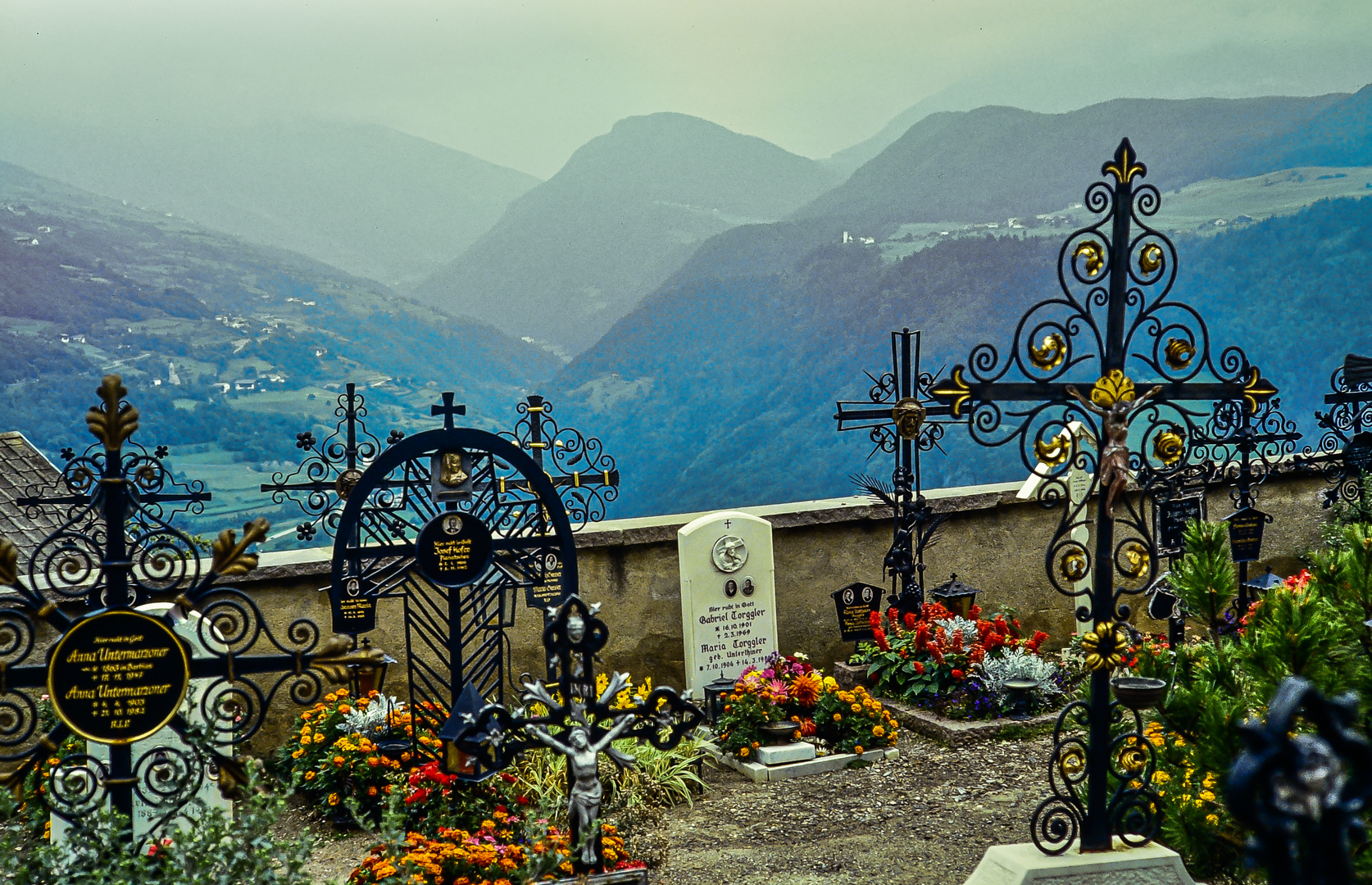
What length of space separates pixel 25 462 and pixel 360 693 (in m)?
6.85

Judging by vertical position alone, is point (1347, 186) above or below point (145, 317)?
above

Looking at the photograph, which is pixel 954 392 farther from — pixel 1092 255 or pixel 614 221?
pixel 614 221

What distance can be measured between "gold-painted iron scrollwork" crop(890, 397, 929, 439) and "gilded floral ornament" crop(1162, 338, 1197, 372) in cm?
480

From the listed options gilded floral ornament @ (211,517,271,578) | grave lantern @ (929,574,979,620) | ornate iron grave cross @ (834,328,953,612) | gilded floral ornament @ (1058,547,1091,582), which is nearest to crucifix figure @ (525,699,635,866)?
gilded floral ornament @ (211,517,271,578)

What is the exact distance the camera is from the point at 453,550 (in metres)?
6.46

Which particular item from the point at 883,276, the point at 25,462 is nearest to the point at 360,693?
the point at 25,462

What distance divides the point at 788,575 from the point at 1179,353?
5.50 meters

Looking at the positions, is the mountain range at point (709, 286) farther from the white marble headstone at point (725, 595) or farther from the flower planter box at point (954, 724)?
the flower planter box at point (954, 724)

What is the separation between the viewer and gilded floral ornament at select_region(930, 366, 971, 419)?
4.39 metres

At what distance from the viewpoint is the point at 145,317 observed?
22734mm

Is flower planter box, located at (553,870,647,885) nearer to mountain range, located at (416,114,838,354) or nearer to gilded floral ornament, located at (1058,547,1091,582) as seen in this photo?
gilded floral ornament, located at (1058,547,1091,582)

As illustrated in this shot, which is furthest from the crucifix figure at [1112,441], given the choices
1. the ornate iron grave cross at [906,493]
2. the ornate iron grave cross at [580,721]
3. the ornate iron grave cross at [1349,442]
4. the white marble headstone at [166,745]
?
the ornate iron grave cross at [1349,442]

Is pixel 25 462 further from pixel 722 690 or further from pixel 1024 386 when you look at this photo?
pixel 1024 386

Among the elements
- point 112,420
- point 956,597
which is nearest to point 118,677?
point 112,420
